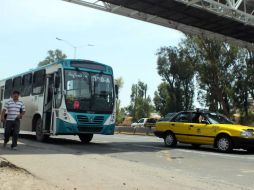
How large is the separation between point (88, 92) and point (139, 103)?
86.8 m

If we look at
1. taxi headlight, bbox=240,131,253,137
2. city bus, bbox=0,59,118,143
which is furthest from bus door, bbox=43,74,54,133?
taxi headlight, bbox=240,131,253,137

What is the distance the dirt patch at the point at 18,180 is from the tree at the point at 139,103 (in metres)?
93.8

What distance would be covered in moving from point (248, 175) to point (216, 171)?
0.86 m

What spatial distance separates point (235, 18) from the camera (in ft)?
95.2

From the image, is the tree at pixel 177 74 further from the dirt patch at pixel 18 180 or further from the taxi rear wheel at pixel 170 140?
the dirt patch at pixel 18 180

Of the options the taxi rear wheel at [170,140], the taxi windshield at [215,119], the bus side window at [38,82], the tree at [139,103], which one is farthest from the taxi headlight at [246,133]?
the tree at [139,103]

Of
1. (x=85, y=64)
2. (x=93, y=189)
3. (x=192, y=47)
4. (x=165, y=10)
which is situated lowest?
(x=93, y=189)

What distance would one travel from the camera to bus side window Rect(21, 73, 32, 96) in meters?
22.1

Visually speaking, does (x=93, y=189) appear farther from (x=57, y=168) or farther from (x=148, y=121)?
(x=148, y=121)

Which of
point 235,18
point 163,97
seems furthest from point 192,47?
point 163,97

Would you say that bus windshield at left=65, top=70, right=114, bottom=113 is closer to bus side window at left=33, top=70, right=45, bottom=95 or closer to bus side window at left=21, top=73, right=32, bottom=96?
bus side window at left=33, top=70, right=45, bottom=95

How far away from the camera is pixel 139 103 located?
106 m

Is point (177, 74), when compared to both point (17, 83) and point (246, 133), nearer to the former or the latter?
point (17, 83)

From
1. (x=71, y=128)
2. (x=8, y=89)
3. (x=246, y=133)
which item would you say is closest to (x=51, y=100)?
(x=71, y=128)
